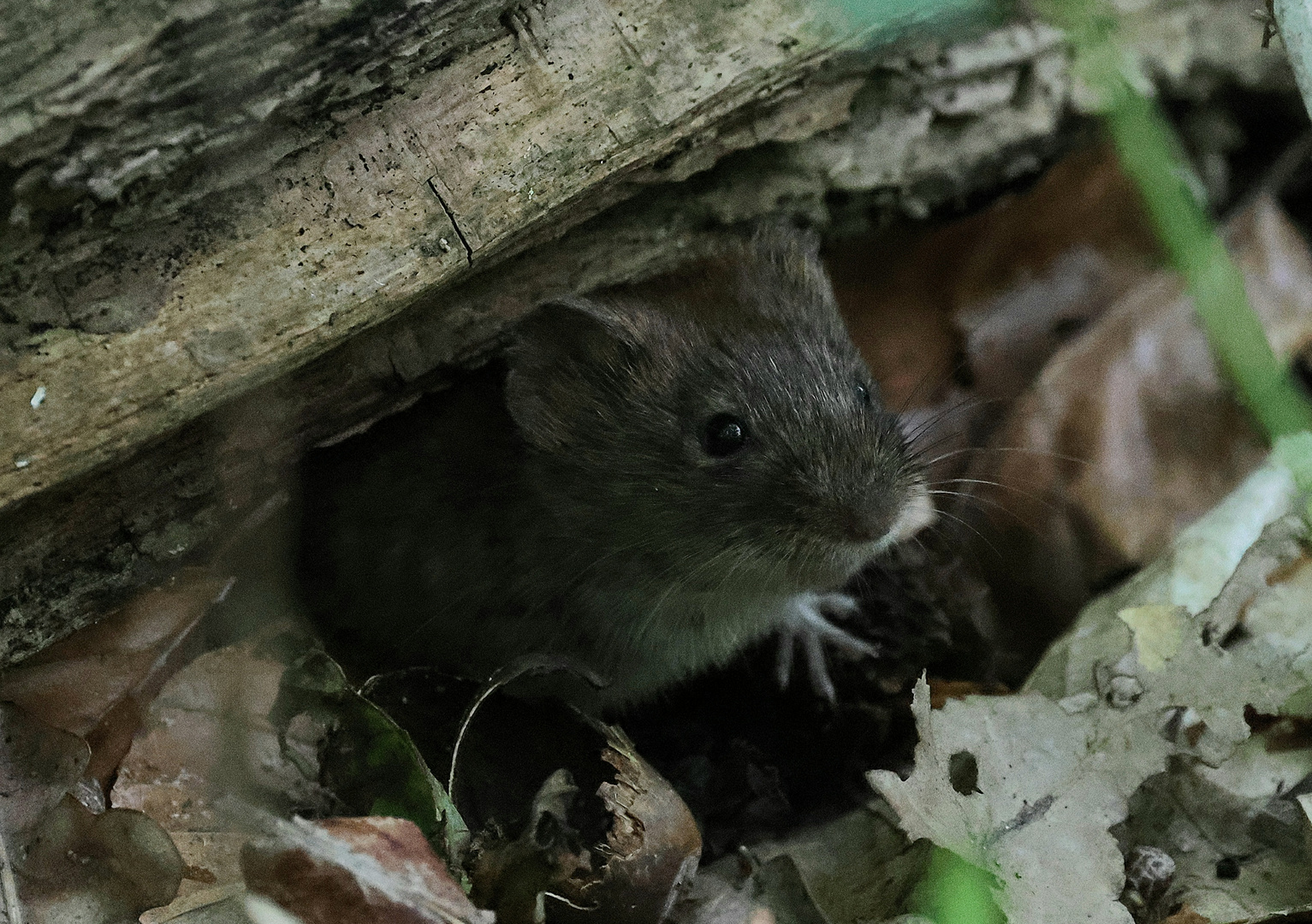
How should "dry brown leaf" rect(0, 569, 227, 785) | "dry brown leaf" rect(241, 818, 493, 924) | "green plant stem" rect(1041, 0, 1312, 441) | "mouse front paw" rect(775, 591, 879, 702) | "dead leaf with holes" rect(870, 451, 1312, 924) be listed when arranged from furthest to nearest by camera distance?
"mouse front paw" rect(775, 591, 879, 702), "dry brown leaf" rect(0, 569, 227, 785), "dead leaf with holes" rect(870, 451, 1312, 924), "green plant stem" rect(1041, 0, 1312, 441), "dry brown leaf" rect(241, 818, 493, 924)

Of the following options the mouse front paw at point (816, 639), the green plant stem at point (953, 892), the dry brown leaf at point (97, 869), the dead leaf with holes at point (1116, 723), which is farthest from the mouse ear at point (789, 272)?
the dry brown leaf at point (97, 869)

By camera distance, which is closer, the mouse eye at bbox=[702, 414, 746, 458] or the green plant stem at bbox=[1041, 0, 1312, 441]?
the green plant stem at bbox=[1041, 0, 1312, 441]

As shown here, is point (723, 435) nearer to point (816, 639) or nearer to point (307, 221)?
point (816, 639)

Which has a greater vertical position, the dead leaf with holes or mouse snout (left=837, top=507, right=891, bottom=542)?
mouse snout (left=837, top=507, right=891, bottom=542)

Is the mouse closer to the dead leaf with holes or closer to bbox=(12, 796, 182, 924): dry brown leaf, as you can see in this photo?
the dead leaf with holes

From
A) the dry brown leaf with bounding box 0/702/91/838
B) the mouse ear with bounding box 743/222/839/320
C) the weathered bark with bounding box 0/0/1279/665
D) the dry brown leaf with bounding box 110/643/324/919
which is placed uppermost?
the weathered bark with bounding box 0/0/1279/665

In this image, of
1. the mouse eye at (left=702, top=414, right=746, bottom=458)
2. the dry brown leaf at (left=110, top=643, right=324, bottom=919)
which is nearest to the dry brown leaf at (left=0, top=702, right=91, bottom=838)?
the dry brown leaf at (left=110, top=643, right=324, bottom=919)

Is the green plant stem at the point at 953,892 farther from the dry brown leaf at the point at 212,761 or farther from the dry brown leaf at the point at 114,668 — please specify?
the dry brown leaf at the point at 114,668
